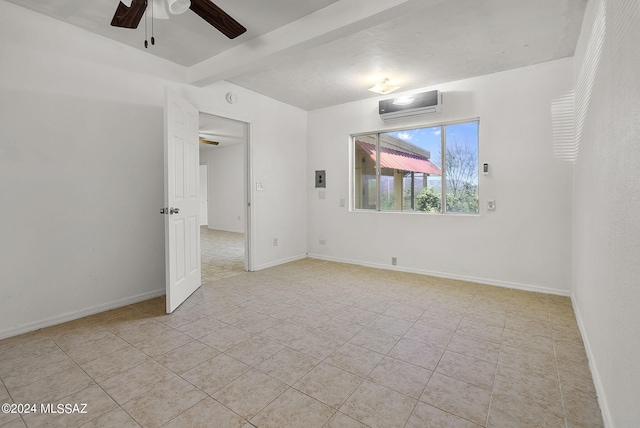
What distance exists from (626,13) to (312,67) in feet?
8.98

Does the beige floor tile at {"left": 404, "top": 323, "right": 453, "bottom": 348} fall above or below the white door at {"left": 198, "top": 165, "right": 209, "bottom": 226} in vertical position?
below

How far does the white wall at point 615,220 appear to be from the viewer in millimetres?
1164

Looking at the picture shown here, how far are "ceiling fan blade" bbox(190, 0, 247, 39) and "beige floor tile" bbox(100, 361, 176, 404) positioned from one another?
232 centimetres

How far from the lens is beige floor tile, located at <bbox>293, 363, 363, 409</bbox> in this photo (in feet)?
5.49

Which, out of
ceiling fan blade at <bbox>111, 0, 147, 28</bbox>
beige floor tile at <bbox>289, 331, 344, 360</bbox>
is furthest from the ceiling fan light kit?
beige floor tile at <bbox>289, 331, 344, 360</bbox>

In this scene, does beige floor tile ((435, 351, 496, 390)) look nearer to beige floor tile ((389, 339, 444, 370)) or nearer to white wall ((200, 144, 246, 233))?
beige floor tile ((389, 339, 444, 370))

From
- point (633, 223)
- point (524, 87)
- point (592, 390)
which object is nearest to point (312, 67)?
point (524, 87)

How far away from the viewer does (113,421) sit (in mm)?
1481

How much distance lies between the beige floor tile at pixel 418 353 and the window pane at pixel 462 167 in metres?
A: 2.30

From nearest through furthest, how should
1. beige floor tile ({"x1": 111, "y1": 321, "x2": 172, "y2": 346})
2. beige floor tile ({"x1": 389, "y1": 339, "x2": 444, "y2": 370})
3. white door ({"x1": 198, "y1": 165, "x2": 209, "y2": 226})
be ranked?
beige floor tile ({"x1": 389, "y1": 339, "x2": 444, "y2": 370}), beige floor tile ({"x1": 111, "y1": 321, "x2": 172, "y2": 346}), white door ({"x1": 198, "y1": 165, "x2": 209, "y2": 226})

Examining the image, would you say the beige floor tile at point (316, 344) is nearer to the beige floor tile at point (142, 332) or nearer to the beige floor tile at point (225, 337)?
the beige floor tile at point (225, 337)

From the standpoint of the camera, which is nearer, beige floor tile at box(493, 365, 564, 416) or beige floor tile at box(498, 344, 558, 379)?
beige floor tile at box(493, 365, 564, 416)

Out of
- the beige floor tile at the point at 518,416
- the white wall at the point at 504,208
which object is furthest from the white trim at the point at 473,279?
the beige floor tile at the point at 518,416

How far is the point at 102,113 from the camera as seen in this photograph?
9.43ft
